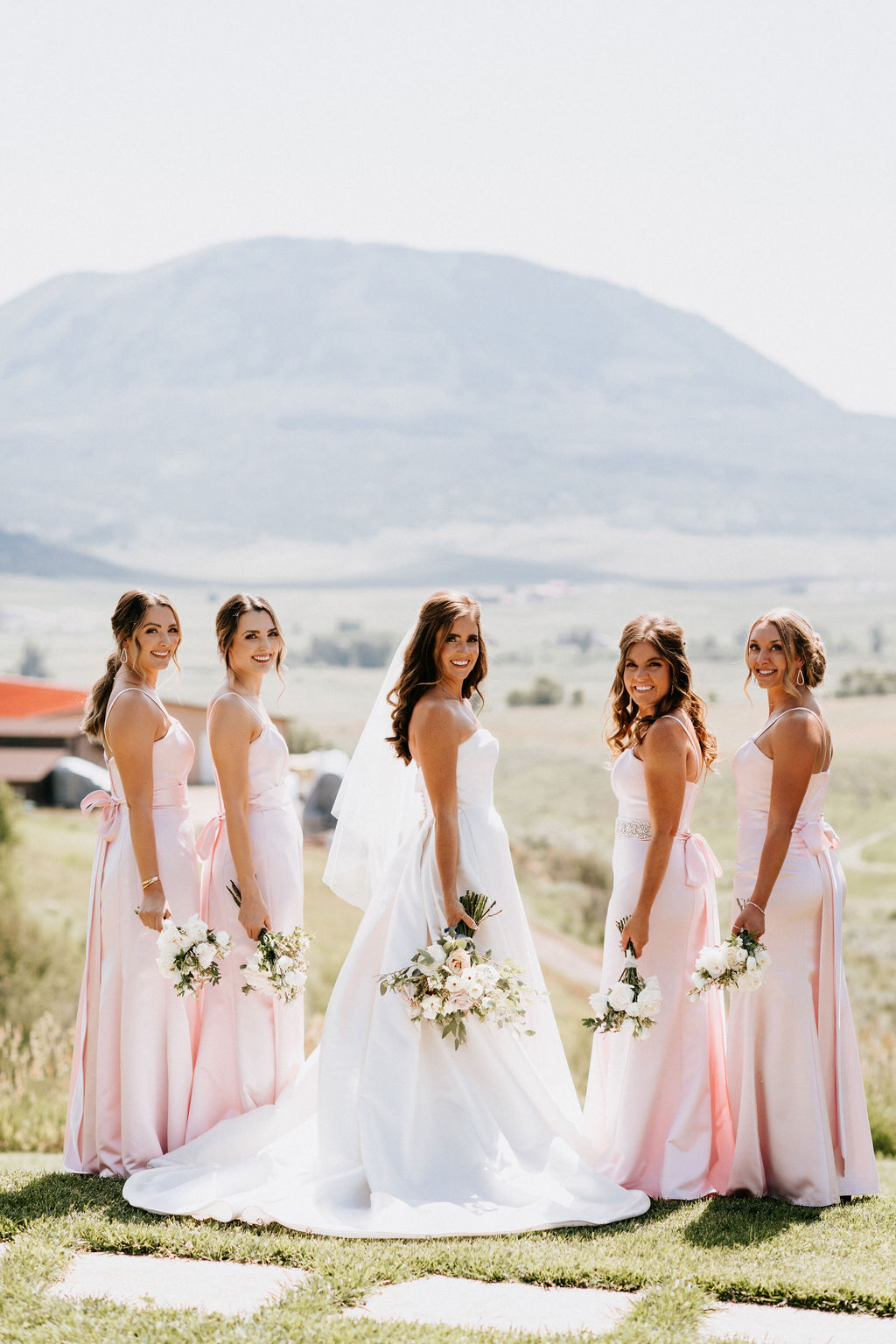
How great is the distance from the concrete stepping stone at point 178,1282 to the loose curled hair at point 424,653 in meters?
2.08

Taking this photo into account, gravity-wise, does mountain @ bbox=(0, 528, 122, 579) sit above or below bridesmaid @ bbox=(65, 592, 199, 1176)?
above

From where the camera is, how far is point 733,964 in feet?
15.8

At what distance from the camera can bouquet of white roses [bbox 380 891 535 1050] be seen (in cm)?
487

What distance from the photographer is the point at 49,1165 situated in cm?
668

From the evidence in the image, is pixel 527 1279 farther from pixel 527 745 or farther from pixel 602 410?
pixel 602 410

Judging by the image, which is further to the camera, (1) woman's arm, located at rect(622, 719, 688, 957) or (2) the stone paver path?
(1) woman's arm, located at rect(622, 719, 688, 957)

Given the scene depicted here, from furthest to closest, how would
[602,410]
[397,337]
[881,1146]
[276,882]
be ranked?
[397,337] < [602,410] < [881,1146] < [276,882]

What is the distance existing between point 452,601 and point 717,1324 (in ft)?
9.27

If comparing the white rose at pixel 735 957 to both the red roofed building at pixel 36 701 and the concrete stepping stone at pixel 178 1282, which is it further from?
the red roofed building at pixel 36 701

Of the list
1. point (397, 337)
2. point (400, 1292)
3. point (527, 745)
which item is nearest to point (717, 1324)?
point (400, 1292)

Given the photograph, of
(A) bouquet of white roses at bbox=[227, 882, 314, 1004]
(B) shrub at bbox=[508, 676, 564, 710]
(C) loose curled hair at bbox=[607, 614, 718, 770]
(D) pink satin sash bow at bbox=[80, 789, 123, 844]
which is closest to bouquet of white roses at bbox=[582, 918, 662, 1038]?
(C) loose curled hair at bbox=[607, 614, 718, 770]

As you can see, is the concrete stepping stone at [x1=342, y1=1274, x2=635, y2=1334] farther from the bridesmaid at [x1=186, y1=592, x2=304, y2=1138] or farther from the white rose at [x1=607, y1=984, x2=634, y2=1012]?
the bridesmaid at [x1=186, y1=592, x2=304, y2=1138]

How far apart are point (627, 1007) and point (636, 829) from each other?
30.1 inches

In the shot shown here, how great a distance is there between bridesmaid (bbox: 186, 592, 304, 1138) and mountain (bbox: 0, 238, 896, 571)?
9128 centimetres
